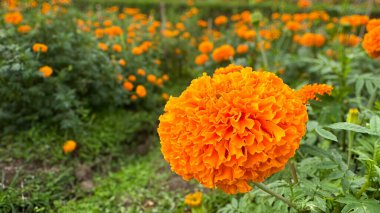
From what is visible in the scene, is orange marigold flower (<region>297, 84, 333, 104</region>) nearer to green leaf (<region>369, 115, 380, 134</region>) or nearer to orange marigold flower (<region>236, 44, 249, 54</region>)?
green leaf (<region>369, 115, 380, 134</region>)

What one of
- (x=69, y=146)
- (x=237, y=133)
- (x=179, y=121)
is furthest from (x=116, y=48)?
(x=237, y=133)

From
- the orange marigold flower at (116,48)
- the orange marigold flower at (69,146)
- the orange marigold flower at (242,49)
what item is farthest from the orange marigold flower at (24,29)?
the orange marigold flower at (242,49)

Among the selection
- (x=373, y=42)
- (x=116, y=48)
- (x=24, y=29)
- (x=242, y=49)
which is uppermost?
(x=373, y=42)

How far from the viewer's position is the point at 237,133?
4.49 feet

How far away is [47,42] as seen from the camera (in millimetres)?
3289

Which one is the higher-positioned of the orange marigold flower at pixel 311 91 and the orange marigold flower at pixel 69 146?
the orange marigold flower at pixel 311 91

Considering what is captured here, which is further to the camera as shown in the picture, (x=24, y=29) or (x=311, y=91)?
(x=24, y=29)

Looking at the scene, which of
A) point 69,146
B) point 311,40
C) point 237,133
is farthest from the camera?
point 311,40

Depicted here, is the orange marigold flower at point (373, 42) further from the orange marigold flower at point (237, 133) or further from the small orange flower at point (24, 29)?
the small orange flower at point (24, 29)

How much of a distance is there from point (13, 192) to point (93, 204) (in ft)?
1.63

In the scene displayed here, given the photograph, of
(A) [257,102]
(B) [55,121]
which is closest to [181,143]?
(A) [257,102]

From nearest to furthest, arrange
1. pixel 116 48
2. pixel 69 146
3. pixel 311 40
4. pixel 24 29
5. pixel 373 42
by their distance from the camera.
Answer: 1. pixel 373 42
2. pixel 69 146
3. pixel 24 29
4. pixel 116 48
5. pixel 311 40

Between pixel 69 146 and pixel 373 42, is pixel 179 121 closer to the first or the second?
pixel 373 42

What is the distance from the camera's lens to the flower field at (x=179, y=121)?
139 cm
